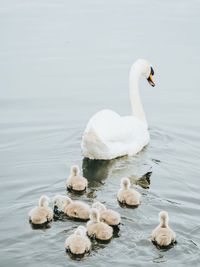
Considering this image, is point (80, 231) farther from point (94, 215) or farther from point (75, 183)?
point (75, 183)

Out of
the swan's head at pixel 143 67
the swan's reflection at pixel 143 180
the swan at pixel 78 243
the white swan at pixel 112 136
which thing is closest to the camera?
the swan at pixel 78 243

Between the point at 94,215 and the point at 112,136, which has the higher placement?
the point at 94,215

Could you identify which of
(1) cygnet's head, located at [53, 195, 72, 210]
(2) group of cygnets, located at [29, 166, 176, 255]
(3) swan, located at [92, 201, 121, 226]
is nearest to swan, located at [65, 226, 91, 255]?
(2) group of cygnets, located at [29, 166, 176, 255]

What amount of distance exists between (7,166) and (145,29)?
1125 centimetres

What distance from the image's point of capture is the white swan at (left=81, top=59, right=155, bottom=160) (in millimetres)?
11562

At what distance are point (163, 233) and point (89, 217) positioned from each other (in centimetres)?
113

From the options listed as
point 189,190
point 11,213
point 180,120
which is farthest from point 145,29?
point 11,213

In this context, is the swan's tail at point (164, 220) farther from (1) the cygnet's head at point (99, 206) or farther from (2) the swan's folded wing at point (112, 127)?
(2) the swan's folded wing at point (112, 127)

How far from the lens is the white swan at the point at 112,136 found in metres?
11.6

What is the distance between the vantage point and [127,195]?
31.8 feet

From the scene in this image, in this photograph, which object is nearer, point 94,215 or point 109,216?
point 94,215

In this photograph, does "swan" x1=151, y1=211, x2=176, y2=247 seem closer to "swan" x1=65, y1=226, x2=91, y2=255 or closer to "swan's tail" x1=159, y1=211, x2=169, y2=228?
"swan's tail" x1=159, y1=211, x2=169, y2=228

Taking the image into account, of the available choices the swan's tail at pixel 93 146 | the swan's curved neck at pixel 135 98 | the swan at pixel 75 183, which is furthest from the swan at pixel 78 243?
the swan's curved neck at pixel 135 98

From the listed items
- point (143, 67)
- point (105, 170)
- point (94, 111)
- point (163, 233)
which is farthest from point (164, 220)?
point (94, 111)
